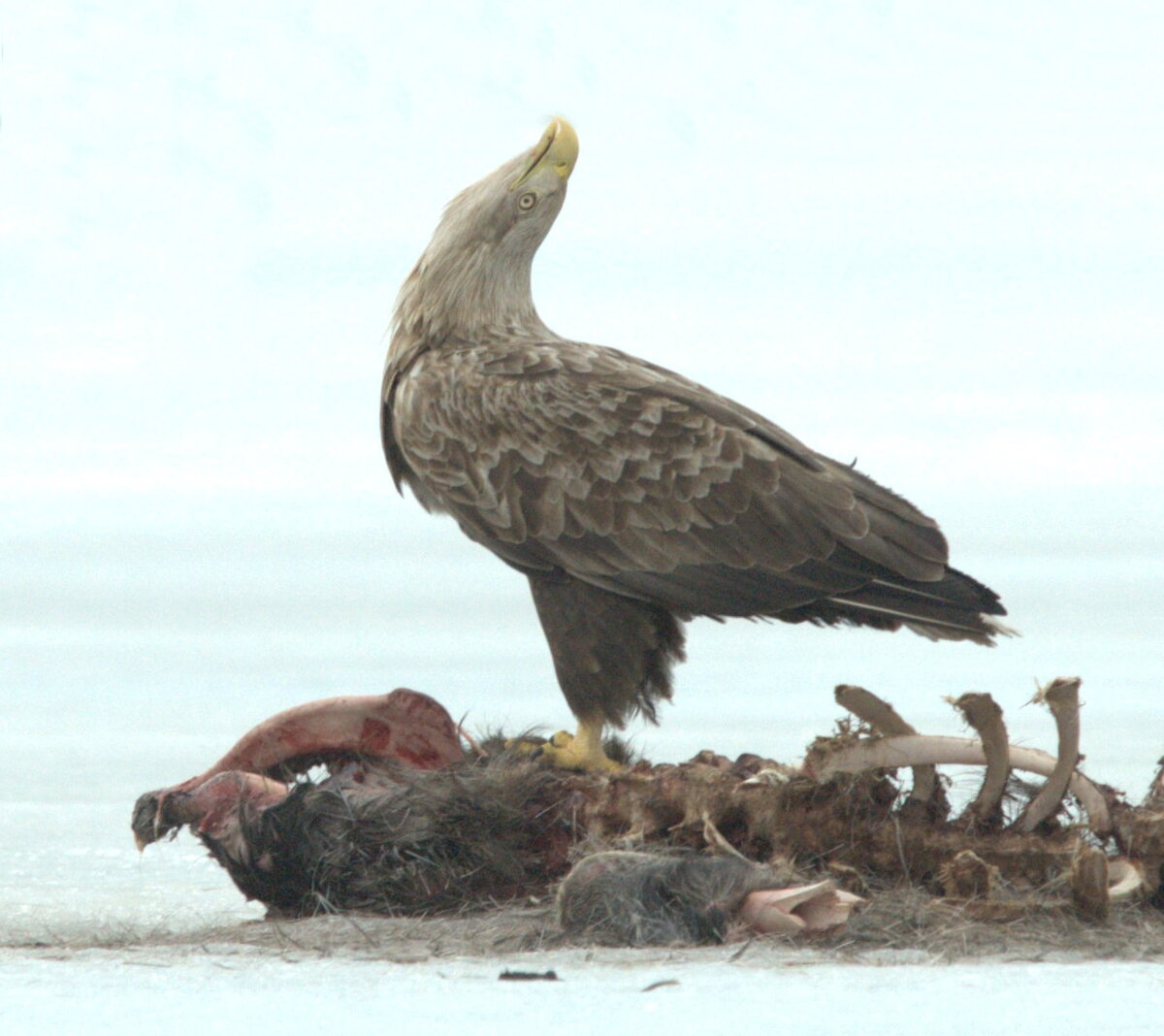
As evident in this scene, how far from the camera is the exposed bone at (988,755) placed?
706 cm

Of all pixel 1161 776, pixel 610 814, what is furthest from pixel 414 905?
pixel 1161 776

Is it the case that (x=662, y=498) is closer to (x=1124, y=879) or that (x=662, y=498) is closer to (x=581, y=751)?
(x=581, y=751)

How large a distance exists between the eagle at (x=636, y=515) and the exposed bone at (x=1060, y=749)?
1274 mm

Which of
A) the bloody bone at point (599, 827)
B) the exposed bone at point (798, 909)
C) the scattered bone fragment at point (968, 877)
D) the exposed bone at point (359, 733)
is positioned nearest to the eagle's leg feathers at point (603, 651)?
the bloody bone at point (599, 827)

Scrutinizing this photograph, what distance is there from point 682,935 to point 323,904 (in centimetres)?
177

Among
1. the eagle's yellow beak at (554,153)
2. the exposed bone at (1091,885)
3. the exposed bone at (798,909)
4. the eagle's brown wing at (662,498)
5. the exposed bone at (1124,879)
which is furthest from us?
the eagle's yellow beak at (554,153)

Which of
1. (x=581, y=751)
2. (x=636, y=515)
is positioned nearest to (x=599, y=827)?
(x=581, y=751)

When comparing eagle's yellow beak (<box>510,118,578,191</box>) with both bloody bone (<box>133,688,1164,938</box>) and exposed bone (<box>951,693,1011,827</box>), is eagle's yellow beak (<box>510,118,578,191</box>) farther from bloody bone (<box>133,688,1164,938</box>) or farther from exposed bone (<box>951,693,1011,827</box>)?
exposed bone (<box>951,693,1011,827</box>)

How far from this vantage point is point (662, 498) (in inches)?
343

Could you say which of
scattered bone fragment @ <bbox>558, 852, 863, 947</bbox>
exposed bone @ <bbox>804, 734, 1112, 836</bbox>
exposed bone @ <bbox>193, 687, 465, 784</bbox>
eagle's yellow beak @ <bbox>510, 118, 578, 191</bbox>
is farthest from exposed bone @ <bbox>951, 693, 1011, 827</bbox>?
eagle's yellow beak @ <bbox>510, 118, 578, 191</bbox>

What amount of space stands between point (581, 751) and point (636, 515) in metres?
1.13

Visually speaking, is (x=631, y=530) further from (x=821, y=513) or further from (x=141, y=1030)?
(x=141, y=1030)

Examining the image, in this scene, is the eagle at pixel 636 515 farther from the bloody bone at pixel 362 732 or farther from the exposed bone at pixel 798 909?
the exposed bone at pixel 798 909

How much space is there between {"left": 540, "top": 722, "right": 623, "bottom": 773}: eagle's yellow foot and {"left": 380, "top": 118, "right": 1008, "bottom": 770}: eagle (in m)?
0.01
